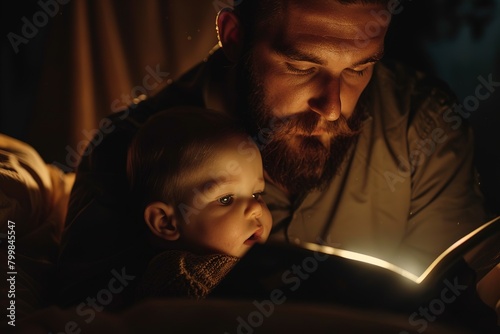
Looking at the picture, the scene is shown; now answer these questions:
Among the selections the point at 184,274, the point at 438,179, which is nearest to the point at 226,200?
the point at 184,274

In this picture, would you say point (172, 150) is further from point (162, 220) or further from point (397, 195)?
point (397, 195)

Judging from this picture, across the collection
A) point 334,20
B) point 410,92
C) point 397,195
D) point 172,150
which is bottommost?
point 397,195

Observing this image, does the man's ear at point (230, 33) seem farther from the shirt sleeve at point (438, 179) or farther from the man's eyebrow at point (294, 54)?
the shirt sleeve at point (438, 179)

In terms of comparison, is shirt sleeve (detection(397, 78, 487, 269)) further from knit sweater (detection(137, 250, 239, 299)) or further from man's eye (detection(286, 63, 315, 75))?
knit sweater (detection(137, 250, 239, 299))

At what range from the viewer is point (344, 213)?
118 cm

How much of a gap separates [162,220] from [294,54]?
31 cm

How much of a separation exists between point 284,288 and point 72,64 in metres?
0.61

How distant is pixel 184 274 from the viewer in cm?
93

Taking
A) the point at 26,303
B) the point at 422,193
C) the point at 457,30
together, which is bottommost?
the point at 422,193

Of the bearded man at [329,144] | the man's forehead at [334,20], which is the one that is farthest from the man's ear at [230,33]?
the man's forehead at [334,20]

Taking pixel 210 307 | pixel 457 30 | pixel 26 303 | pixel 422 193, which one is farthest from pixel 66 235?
pixel 457 30

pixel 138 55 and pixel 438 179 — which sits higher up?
pixel 138 55

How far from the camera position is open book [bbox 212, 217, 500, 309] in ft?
2.89

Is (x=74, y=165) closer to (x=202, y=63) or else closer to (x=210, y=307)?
(x=202, y=63)
